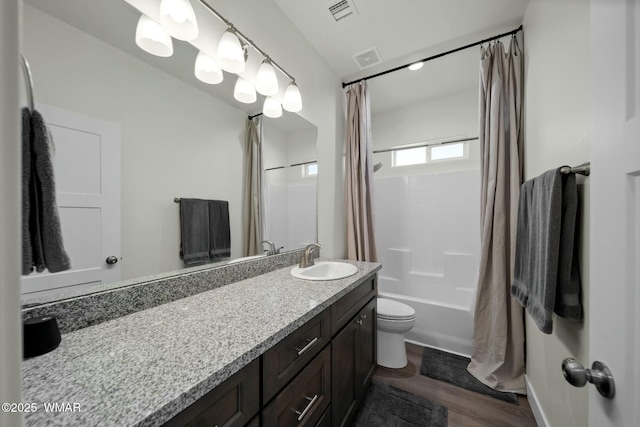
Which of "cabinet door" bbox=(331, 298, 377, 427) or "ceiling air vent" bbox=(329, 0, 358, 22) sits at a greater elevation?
"ceiling air vent" bbox=(329, 0, 358, 22)

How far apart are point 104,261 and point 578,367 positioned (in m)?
1.35

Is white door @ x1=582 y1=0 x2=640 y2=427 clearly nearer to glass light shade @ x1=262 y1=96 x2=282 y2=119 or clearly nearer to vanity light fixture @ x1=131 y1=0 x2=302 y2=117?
vanity light fixture @ x1=131 y1=0 x2=302 y2=117

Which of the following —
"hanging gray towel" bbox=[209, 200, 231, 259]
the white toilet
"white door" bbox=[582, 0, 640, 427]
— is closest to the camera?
"white door" bbox=[582, 0, 640, 427]

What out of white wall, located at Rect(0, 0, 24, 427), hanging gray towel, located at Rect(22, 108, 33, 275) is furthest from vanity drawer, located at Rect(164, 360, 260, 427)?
hanging gray towel, located at Rect(22, 108, 33, 275)

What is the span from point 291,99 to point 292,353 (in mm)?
1511

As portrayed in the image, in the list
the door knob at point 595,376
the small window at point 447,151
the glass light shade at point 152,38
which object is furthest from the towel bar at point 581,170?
the small window at point 447,151

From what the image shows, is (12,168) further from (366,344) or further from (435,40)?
(435,40)

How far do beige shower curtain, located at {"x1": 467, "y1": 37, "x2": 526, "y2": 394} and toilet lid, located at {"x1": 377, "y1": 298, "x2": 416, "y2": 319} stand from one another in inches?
21.3

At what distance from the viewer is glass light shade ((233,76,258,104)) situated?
1312 mm

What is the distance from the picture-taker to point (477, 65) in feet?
6.85

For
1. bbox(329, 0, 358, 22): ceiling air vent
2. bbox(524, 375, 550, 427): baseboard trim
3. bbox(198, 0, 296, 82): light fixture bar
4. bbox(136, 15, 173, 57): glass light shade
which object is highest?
bbox(329, 0, 358, 22): ceiling air vent

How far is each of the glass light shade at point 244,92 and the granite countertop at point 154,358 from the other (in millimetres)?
1074

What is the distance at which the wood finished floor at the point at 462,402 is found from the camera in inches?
53.6

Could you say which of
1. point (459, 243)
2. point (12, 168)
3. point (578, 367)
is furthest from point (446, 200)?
point (12, 168)
